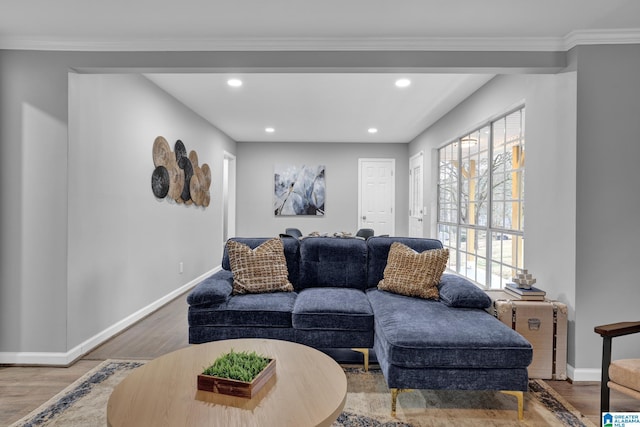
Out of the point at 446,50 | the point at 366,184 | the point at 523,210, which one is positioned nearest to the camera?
the point at 446,50

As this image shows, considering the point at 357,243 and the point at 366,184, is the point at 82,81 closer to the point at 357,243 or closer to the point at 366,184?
the point at 357,243

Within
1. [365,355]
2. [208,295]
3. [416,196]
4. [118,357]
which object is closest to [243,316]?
[208,295]

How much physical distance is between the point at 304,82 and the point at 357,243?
182cm

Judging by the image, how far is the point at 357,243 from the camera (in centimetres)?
326

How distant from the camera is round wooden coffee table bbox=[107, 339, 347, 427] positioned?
4.20ft

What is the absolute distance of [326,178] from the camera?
7.46 metres

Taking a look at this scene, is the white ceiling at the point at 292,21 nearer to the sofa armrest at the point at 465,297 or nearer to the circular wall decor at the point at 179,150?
the sofa armrest at the point at 465,297

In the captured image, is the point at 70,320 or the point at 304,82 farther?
the point at 304,82

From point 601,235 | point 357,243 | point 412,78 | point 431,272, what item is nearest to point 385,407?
Answer: point 431,272

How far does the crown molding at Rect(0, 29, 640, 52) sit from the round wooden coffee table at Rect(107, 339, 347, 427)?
2114 millimetres

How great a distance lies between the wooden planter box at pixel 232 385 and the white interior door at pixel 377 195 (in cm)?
617

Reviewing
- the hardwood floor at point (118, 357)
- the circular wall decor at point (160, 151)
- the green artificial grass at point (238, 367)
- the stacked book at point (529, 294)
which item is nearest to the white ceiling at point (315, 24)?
the circular wall decor at point (160, 151)

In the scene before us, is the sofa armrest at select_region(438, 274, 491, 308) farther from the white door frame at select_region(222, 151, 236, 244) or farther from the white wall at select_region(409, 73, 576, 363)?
the white door frame at select_region(222, 151, 236, 244)

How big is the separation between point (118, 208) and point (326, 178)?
456cm
